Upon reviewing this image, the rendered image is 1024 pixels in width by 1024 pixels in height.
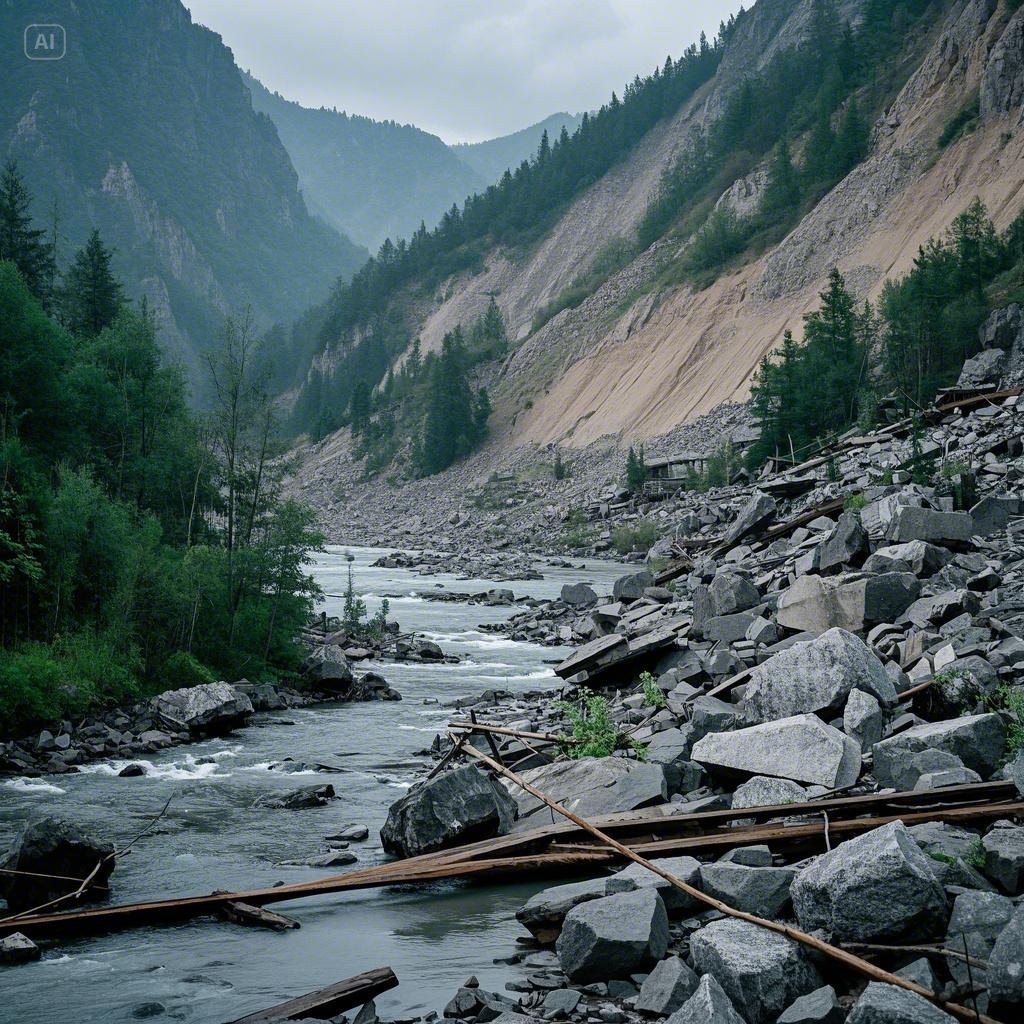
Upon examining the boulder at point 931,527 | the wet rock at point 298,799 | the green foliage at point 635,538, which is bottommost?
the wet rock at point 298,799

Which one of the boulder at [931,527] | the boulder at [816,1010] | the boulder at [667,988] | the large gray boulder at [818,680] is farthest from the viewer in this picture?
the boulder at [931,527]

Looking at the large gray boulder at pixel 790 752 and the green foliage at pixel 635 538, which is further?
the green foliage at pixel 635 538

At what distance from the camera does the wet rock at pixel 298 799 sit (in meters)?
12.9

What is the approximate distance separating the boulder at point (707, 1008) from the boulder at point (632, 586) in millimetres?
18635

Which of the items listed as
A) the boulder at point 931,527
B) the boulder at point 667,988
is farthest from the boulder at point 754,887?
the boulder at point 931,527

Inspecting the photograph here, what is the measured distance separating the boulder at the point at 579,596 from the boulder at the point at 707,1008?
2533cm

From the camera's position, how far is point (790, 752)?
927 centimetres

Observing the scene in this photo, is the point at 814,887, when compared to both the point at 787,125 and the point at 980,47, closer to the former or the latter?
the point at 980,47

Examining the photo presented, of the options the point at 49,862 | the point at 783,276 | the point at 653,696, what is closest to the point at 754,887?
the point at 653,696

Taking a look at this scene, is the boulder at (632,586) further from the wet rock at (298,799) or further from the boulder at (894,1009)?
the boulder at (894,1009)

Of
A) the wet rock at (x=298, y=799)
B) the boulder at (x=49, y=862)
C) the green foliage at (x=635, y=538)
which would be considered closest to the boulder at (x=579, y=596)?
the green foliage at (x=635, y=538)

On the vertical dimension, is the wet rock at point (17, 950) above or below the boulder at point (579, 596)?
below

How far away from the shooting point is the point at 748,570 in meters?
20.5

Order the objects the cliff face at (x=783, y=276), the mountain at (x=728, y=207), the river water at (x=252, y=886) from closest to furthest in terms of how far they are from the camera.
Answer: the river water at (x=252, y=886), the cliff face at (x=783, y=276), the mountain at (x=728, y=207)
